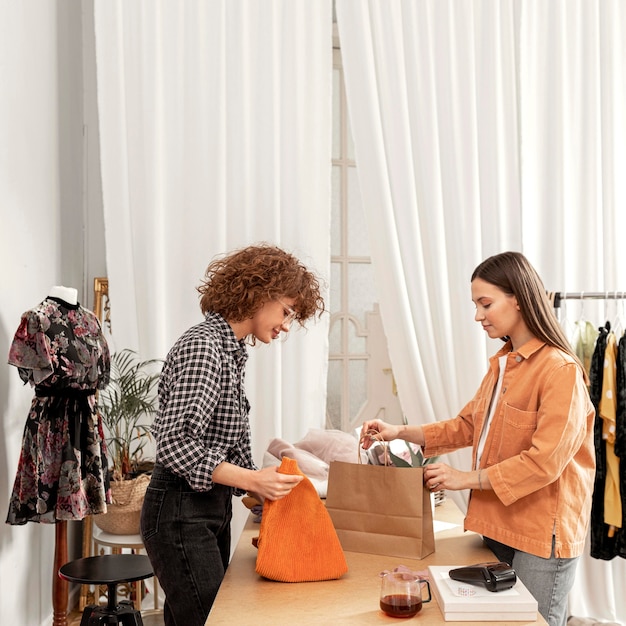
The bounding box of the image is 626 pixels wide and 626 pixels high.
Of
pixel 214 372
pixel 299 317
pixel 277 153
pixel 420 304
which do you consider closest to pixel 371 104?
pixel 277 153

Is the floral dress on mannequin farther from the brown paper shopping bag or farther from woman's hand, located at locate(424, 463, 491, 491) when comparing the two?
woman's hand, located at locate(424, 463, 491, 491)

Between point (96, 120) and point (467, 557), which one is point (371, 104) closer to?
point (96, 120)

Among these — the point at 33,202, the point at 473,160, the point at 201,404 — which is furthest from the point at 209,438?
the point at 473,160

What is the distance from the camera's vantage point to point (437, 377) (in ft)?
11.1

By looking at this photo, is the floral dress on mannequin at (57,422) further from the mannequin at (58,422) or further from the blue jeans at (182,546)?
the blue jeans at (182,546)

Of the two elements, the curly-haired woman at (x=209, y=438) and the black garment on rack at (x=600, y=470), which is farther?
the black garment on rack at (x=600, y=470)

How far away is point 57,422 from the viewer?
2.72m

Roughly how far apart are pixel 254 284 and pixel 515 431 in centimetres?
75

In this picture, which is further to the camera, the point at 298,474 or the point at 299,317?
the point at 299,317

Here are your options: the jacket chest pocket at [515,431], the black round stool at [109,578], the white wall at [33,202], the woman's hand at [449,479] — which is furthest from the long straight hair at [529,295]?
the white wall at [33,202]

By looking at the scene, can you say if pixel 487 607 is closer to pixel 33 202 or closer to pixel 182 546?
pixel 182 546

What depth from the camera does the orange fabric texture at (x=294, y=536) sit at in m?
1.76

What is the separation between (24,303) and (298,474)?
1643mm

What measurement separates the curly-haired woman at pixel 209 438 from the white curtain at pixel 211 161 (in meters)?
1.38
